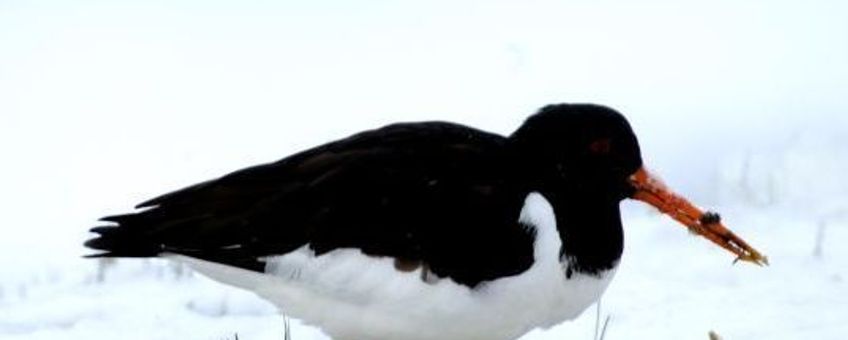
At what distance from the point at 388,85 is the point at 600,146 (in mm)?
4051

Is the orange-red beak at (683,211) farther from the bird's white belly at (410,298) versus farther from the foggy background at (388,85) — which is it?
the foggy background at (388,85)

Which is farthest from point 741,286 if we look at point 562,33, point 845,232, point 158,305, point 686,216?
point 562,33

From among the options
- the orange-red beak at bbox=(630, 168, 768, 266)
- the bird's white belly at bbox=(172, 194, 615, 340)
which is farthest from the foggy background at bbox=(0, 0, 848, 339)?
the bird's white belly at bbox=(172, 194, 615, 340)

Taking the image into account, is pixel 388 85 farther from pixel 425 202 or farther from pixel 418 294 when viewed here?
pixel 418 294

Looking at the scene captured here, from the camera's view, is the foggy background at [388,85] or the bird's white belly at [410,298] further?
the foggy background at [388,85]

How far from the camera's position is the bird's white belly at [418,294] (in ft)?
20.6

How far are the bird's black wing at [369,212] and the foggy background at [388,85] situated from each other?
7.62ft

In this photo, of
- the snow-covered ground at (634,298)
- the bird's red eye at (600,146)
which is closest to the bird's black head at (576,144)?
the bird's red eye at (600,146)

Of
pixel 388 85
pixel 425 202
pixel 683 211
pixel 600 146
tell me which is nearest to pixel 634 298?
pixel 683 211

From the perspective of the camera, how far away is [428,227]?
6.36m

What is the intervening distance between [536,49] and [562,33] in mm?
241

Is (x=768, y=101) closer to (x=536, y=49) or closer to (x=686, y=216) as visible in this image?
(x=536, y=49)

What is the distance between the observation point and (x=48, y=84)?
10438 millimetres

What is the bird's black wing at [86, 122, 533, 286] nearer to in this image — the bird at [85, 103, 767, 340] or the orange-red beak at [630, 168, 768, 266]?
the bird at [85, 103, 767, 340]
